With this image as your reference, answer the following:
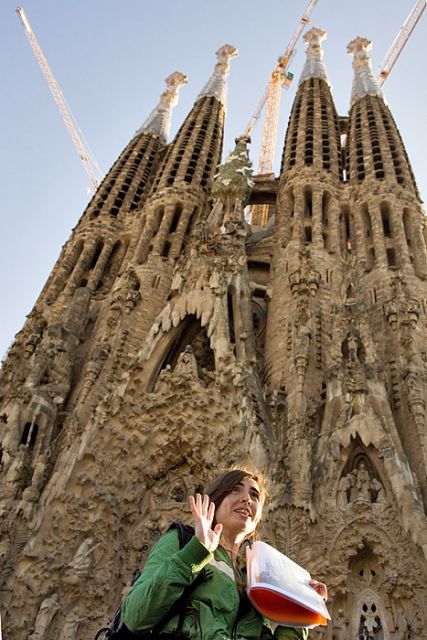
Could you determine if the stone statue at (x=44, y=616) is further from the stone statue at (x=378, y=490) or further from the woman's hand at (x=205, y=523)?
the woman's hand at (x=205, y=523)

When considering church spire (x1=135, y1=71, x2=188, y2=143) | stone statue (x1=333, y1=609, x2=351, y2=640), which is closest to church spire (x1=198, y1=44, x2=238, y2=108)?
church spire (x1=135, y1=71, x2=188, y2=143)

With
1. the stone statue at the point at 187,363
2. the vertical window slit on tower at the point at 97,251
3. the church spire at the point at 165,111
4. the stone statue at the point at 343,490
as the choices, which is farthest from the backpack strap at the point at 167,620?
the church spire at the point at 165,111

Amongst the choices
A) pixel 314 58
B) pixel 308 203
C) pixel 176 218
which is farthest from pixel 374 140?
pixel 314 58

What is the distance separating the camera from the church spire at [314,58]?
25656mm

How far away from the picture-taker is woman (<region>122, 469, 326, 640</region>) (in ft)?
6.64

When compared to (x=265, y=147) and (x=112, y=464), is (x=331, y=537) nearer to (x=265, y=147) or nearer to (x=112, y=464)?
(x=112, y=464)

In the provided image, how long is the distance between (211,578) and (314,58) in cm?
A: 2817

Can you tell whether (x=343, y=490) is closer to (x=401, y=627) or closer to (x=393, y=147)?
(x=401, y=627)

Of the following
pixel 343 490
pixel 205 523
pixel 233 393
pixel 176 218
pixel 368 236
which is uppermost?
pixel 176 218

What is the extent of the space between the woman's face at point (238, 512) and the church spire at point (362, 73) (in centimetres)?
2304

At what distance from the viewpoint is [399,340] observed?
40.4 feet

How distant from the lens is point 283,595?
80.6 inches

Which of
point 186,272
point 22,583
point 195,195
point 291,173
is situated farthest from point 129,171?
point 22,583

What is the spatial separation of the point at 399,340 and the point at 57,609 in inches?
315
